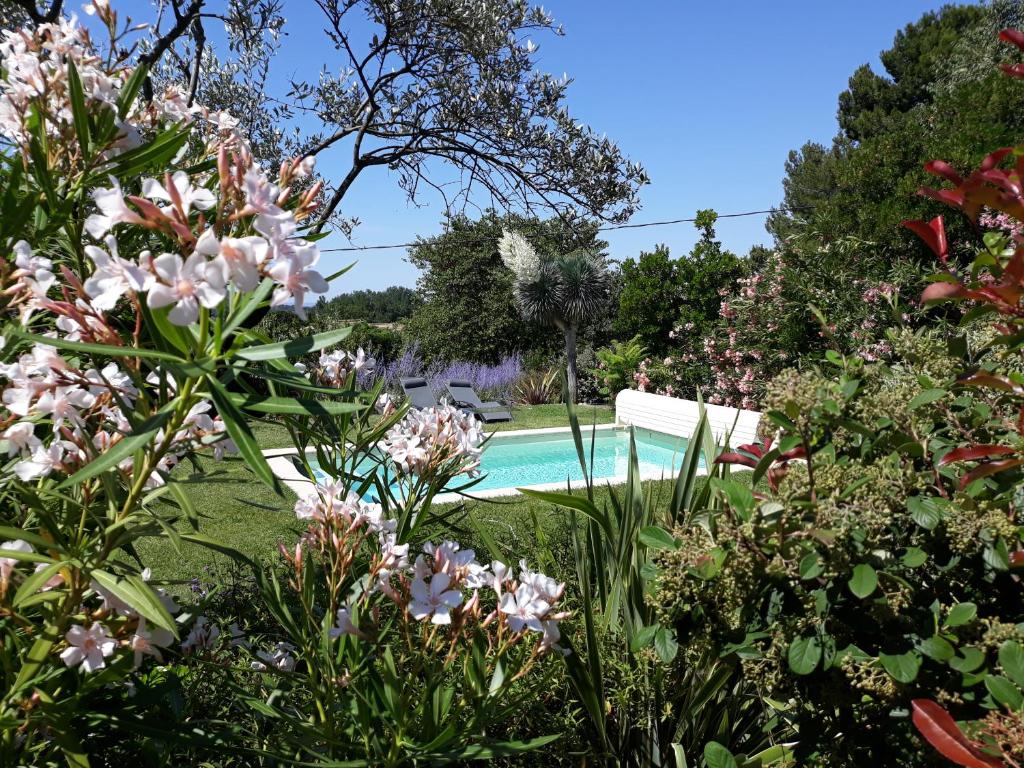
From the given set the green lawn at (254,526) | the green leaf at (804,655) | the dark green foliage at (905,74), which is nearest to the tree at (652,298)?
the green lawn at (254,526)

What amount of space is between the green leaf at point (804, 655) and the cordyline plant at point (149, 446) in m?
0.40

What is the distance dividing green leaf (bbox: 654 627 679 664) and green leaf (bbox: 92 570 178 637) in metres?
0.86

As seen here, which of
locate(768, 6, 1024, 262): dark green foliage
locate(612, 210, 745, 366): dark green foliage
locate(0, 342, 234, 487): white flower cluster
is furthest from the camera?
locate(612, 210, 745, 366): dark green foliage

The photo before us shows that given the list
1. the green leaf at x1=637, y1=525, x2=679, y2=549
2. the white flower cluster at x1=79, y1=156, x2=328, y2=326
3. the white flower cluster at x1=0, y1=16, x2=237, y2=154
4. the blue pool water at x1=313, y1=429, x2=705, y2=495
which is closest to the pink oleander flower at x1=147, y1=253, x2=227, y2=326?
the white flower cluster at x1=79, y1=156, x2=328, y2=326

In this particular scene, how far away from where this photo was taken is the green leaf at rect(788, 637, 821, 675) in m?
1.14

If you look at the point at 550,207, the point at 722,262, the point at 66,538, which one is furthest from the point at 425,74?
the point at 722,262

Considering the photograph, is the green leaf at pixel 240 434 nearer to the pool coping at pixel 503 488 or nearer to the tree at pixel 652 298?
the pool coping at pixel 503 488

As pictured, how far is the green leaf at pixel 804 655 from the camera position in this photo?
1.14 m

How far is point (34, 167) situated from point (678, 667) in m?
1.96

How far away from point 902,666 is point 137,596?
113 centimetres

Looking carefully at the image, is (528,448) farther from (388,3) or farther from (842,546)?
(842,546)

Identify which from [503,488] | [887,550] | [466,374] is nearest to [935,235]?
[887,550]

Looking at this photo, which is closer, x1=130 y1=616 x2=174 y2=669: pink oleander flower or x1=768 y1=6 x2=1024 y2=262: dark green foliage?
x1=130 y1=616 x2=174 y2=669: pink oleander flower

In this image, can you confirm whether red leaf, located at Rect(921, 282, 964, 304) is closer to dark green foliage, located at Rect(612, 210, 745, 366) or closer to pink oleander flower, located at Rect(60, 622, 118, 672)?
pink oleander flower, located at Rect(60, 622, 118, 672)
